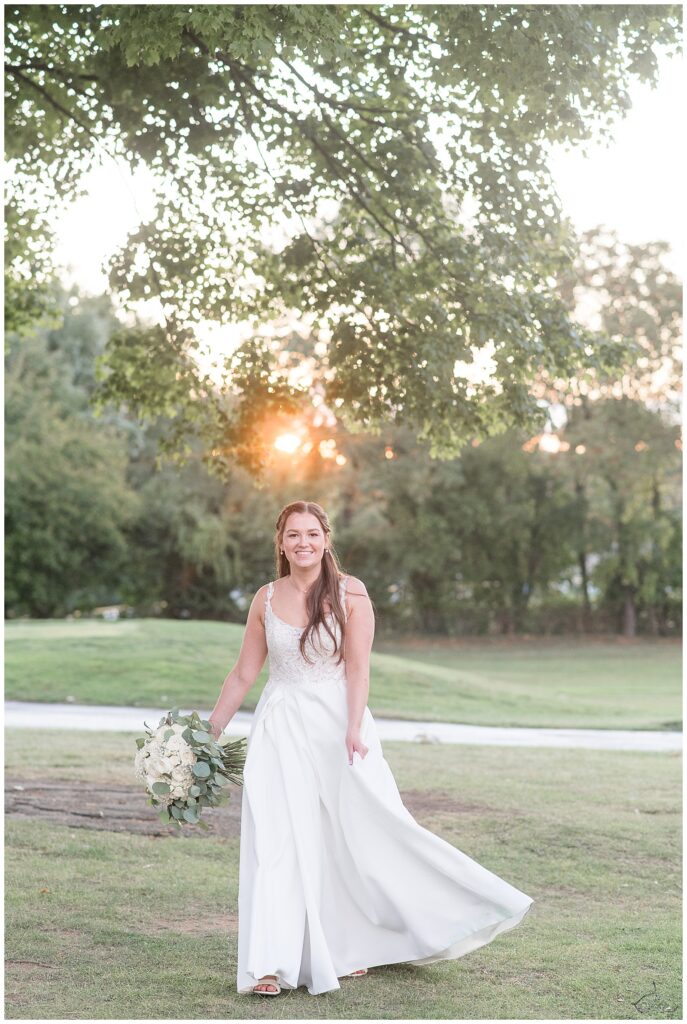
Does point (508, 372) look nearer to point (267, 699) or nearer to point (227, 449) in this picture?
point (227, 449)

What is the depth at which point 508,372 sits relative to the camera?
31.5 ft

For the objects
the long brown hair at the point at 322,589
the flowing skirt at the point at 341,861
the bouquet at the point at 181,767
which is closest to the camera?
the flowing skirt at the point at 341,861

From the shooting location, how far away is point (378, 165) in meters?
10.1

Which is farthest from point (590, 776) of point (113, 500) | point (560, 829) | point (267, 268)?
point (113, 500)

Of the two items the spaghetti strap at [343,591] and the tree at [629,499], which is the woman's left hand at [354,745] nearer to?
the spaghetti strap at [343,591]

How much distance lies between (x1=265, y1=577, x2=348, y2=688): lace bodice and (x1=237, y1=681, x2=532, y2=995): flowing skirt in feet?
0.15

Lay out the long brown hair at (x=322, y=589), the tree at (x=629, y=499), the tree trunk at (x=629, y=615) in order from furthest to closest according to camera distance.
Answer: the tree trunk at (x=629, y=615) < the tree at (x=629, y=499) < the long brown hair at (x=322, y=589)

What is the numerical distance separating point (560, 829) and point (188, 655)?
13.2 meters

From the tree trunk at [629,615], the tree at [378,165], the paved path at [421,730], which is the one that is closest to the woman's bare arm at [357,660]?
the tree at [378,165]

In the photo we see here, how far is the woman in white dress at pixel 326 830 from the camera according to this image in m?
5.15

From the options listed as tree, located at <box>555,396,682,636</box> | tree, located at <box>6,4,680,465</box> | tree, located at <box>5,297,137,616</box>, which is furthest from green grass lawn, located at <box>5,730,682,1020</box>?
tree, located at <box>555,396,682,636</box>

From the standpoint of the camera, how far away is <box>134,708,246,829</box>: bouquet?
531 centimetres

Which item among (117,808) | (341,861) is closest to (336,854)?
(341,861)

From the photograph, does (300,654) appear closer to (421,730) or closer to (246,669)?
(246,669)
